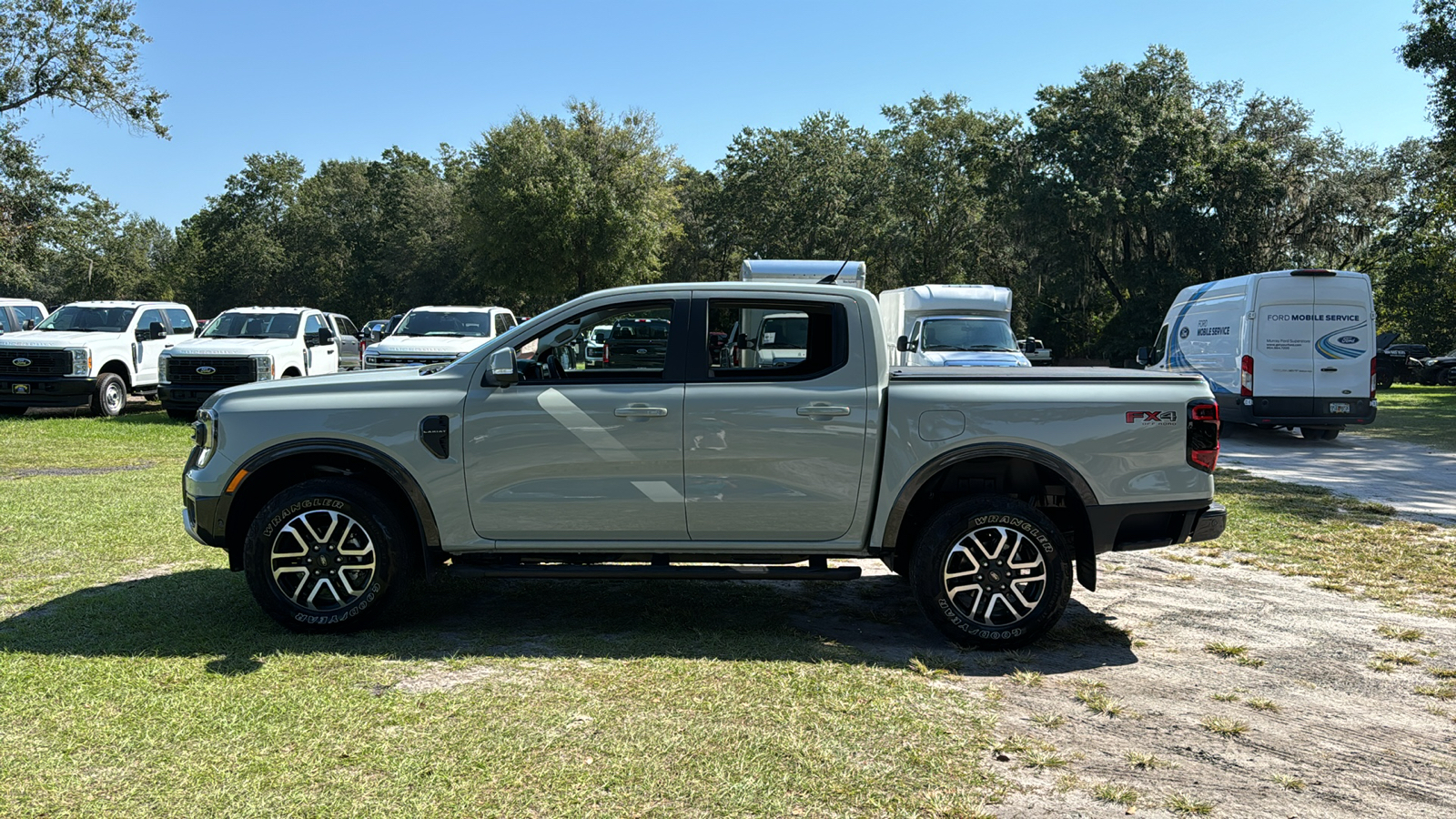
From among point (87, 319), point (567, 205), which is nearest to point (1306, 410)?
point (87, 319)

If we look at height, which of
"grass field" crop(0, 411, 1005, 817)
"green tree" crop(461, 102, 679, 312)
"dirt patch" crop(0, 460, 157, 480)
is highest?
"green tree" crop(461, 102, 679, 312)

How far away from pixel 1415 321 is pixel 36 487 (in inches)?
1727

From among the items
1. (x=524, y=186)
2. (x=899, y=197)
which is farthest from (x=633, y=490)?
(x=899, y=197)

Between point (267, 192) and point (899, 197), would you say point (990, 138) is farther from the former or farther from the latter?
point (267, 192)

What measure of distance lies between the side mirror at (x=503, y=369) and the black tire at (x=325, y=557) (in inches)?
35.6

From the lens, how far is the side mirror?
5.29m

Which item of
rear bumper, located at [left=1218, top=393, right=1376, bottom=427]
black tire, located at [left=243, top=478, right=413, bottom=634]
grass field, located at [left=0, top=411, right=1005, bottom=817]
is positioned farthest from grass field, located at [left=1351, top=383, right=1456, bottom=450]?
black tire, located at [left=243, top=478, right=413, bottom=634]

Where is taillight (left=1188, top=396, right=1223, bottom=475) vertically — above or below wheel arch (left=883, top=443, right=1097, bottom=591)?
above

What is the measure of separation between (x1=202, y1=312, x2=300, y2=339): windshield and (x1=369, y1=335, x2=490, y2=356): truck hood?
2.00 m

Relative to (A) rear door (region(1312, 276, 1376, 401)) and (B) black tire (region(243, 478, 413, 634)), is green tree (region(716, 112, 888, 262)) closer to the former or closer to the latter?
(A) rear door (region(1312, 276, 1376, 401))

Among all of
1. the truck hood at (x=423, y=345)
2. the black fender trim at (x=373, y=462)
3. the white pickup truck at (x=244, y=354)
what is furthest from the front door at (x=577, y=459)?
the truck hood at (x=423, y=345)

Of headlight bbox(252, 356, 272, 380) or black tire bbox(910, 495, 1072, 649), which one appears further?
headlight bbox(252, 356, 272, 380)

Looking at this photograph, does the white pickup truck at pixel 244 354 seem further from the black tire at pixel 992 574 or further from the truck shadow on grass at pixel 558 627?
the black tire at pixel 992 574

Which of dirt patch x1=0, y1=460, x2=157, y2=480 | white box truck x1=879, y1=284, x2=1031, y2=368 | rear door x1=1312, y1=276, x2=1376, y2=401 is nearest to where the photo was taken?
dirt patch x1=0, y1=460, x2=157, y2=480
